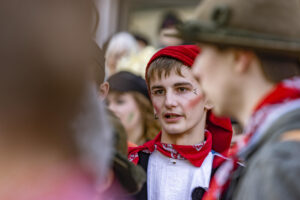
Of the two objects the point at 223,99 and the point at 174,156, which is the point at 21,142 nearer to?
the point at 223,99

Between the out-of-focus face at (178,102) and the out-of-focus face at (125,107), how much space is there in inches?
70.4

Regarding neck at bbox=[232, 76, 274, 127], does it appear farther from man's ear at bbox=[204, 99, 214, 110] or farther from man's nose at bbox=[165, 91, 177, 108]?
man's ear at bbox=[204, 99, 214, 110]

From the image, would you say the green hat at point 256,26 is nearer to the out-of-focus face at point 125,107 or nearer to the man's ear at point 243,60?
the man's ear at point 243,60

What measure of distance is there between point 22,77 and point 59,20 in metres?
0.20

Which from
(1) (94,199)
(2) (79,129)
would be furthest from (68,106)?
(1) (94,199)

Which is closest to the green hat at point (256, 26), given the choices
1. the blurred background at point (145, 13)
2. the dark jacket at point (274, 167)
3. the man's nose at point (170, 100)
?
the dark jacket at point (274, 167)

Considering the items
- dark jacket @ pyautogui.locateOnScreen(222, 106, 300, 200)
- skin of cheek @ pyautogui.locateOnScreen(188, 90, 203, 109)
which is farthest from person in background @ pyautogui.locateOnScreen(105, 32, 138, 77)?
dark jacket @ pyautogui.locateOnScreen(222, 106, 300, 200)

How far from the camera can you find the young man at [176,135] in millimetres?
2846

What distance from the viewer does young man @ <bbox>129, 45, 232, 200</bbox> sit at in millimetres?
2846

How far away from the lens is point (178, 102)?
2912mm

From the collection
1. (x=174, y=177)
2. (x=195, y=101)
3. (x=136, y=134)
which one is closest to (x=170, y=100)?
(x=195, y=101)

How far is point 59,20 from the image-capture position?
4.88 feet

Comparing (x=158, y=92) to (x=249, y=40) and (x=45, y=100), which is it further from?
(x=45, y=100)

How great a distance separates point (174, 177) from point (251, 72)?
4.01 feet
